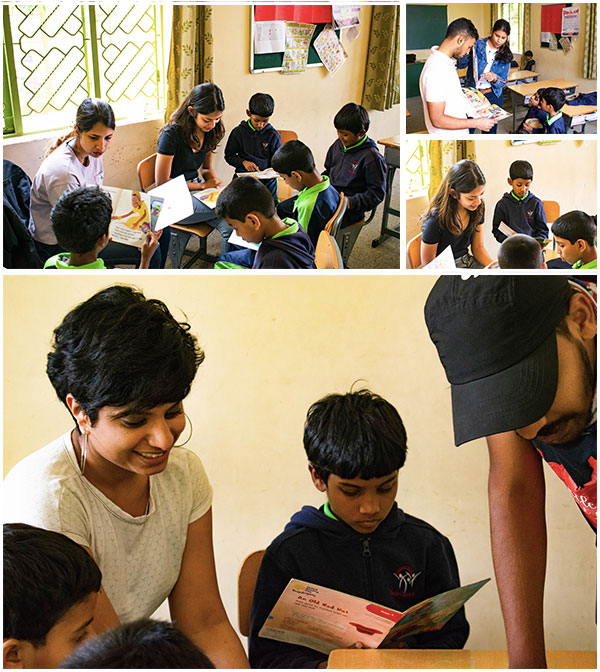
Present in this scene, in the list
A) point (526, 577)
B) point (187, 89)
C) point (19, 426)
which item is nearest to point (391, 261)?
point (187, 89)

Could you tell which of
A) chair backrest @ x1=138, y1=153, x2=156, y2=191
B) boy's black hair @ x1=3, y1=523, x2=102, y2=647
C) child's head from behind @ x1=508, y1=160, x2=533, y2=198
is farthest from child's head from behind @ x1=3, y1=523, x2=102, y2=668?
child's head from behind @ x1=508, y1=160, x2=533, y2=198

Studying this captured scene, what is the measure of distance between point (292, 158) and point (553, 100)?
534 mm

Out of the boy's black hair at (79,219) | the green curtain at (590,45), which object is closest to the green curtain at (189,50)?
the boy's black hair at (79,219)

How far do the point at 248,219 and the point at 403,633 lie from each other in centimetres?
90

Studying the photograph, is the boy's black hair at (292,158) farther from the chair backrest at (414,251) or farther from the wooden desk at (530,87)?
the wooden desk at (530,87)

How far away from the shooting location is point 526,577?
4.98 ft

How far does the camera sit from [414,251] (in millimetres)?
1521

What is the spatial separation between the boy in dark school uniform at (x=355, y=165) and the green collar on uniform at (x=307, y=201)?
3 centimetres

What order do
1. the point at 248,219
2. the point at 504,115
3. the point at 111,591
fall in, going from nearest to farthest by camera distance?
the point at 111,591, the point at 504,115, the point at 248,219

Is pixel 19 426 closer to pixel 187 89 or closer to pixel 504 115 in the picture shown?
pixel 187 89

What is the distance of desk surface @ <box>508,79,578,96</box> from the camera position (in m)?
1.49

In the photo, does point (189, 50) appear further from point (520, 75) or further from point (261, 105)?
point (520, 75)

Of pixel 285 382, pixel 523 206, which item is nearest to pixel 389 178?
pixel 523 206

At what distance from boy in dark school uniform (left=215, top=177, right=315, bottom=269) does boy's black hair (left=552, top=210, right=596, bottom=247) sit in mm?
498
